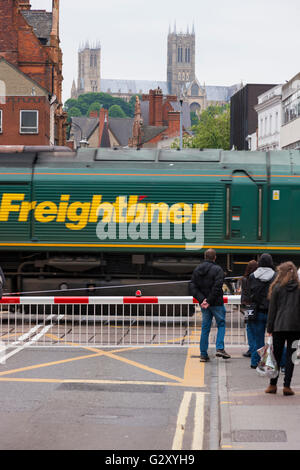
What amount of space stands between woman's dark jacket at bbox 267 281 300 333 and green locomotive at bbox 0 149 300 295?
7908 millimetres

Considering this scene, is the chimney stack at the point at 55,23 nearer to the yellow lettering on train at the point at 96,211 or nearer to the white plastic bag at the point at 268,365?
the yellow lettering on train at the point at 96,211

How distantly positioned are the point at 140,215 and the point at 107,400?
884cm

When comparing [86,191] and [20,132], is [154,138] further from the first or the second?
[86,191]

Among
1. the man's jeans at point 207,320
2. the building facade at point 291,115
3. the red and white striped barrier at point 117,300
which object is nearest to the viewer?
the man's jeans at point 207,320

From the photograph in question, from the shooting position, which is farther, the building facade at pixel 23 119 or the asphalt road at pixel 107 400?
the building facade at pixel 23 119

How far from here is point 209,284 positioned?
41.0 feet

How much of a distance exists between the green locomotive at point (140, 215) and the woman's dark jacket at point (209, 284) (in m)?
5.44

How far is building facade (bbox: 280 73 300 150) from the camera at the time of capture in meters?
54.7

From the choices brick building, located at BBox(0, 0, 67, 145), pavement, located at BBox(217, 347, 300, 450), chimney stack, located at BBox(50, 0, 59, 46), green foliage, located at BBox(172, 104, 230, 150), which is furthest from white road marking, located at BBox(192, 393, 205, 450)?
green foliage, located at BBox(172, 104, 230, 150)

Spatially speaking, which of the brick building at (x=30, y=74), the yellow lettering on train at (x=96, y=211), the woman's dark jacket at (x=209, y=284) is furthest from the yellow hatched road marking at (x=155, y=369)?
the brick building at (x=30, y=74)

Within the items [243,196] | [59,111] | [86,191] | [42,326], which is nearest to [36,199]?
[86,191]

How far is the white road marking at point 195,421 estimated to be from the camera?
7637mm

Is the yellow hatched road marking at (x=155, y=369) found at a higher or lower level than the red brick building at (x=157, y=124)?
lower

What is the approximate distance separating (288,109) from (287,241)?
4376 cm
